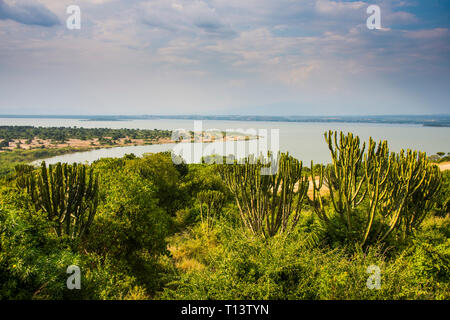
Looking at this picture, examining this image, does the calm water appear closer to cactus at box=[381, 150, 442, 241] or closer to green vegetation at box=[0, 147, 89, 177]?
green vegetation at box=[0, 147, 89, 177]

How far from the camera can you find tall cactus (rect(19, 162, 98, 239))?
779 cm

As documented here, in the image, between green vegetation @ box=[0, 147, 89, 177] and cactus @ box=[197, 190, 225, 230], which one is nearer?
cactus @ box=[197, 190, 225, 230]

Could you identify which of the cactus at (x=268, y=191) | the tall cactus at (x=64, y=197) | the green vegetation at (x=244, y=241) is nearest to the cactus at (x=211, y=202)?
Answer: the green vegetation at (x=244, y=241)

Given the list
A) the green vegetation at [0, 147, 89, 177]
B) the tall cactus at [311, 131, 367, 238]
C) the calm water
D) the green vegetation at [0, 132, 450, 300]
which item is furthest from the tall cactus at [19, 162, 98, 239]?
the green vegetation at [0, 147, 89, 177]

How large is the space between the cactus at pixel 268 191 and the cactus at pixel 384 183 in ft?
4.59

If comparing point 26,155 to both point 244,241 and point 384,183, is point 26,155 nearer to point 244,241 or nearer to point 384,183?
point 244,241

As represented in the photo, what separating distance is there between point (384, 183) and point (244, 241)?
5387mm

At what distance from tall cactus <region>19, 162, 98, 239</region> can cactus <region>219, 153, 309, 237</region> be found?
5.10 metres

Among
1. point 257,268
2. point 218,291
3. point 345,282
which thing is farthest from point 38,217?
point 345,282

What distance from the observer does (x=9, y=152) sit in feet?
202

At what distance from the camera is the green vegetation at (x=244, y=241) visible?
5.88 metres

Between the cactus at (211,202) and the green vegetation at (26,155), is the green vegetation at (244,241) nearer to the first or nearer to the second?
the cactus at (211,202)

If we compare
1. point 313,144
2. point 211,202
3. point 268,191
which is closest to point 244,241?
point 268,191

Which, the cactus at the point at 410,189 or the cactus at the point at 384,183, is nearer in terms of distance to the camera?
the cactus at the point at 410,189
